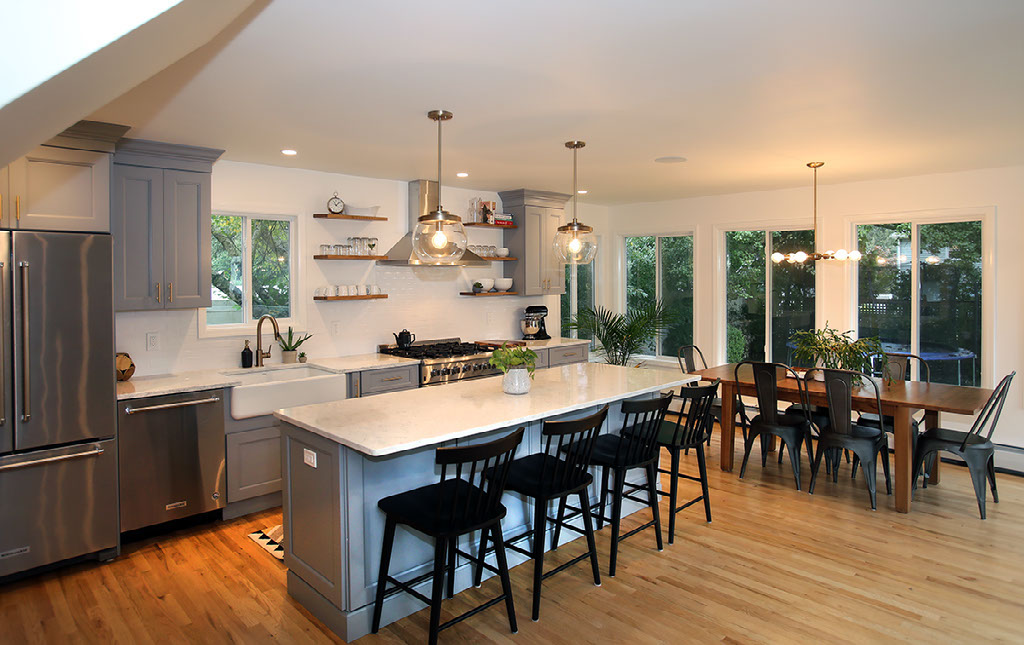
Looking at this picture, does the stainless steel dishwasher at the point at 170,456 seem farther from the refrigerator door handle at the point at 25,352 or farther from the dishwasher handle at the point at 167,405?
the refrigerator door handle at the point at 25,352

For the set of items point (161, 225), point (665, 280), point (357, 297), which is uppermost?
point (161, 225)

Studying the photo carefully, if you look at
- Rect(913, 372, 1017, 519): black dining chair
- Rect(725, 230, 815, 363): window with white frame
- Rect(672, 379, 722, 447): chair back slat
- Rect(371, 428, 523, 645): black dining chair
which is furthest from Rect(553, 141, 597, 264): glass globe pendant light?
Rect(725, 230, 815, 363): window with white frame

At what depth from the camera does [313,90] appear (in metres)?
3.07

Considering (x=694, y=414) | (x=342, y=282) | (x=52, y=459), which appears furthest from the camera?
(x=342, y=282)

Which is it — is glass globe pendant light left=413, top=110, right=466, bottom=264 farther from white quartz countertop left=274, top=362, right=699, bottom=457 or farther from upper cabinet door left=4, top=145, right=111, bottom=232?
upper cabinet door left=4, top=145, right=111, bottom=232

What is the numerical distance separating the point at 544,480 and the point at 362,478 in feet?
2.78

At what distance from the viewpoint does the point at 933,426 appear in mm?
4777

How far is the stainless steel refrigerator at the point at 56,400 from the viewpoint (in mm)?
3211

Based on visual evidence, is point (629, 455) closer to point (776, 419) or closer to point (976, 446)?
point (776, 419)

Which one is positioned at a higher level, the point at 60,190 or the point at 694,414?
the point at 60,190

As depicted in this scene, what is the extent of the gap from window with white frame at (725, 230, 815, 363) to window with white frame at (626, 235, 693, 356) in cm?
49

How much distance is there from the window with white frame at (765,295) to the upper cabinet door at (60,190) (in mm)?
5807

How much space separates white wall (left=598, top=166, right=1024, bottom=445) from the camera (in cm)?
528

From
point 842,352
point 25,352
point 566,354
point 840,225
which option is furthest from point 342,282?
point 840,225
